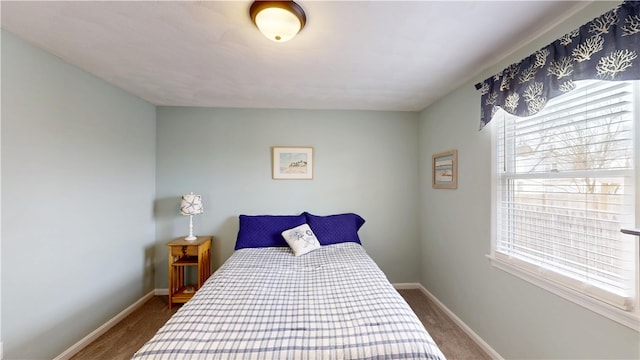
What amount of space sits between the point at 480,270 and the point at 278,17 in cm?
246

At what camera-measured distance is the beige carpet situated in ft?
6.50

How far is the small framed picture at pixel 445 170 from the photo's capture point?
2461 mm

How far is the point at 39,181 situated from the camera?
5.61 feet

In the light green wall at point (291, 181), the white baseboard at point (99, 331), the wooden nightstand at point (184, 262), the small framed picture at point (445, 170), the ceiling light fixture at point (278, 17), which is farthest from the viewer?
the light green wall at point (291, 181)

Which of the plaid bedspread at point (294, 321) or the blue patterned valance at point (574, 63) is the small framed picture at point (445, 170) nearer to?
the blue patterned valance at point (574, 63)

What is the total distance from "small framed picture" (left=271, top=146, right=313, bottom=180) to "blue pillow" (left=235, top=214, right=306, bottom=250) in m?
0.55

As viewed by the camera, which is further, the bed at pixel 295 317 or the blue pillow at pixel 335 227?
the blue pillow at pixel 335 227

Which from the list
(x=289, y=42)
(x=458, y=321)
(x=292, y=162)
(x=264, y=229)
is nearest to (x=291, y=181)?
(x=292, y=162)

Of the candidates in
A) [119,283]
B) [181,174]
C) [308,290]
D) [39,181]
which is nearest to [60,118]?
[39,181]

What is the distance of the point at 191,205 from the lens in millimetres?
2752

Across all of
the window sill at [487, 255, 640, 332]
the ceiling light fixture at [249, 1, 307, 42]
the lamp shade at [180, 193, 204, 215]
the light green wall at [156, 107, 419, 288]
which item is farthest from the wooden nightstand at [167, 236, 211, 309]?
the window sill at [487, 255, 640, 332]

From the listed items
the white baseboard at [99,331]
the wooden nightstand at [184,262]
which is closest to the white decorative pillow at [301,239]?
the wooden nightstand at [184,262]

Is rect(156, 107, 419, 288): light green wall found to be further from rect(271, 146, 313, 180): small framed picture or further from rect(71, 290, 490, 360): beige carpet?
rect(71, 290, 490, 360): beige carpet

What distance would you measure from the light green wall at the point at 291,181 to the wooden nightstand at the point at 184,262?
239 mm
